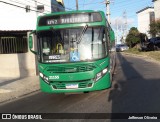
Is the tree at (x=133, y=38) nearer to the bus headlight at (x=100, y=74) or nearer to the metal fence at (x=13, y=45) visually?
the metal fence at (x=13, y=45)

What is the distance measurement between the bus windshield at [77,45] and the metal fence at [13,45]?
32.0 feet

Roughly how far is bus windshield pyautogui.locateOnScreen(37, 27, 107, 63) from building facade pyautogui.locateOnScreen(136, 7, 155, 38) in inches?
2356

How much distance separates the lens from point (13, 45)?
19.2 metres

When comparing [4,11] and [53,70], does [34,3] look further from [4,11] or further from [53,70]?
[53,70]

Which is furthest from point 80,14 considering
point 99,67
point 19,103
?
point 19,103

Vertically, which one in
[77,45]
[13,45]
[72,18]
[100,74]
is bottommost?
[100,74]

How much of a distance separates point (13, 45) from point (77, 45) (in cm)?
1044

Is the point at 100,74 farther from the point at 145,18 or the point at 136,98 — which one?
the point at 145,18

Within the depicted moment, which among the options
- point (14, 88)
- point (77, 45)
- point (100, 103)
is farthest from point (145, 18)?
point (100, 103)

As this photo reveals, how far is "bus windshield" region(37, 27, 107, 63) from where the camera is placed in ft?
31.3

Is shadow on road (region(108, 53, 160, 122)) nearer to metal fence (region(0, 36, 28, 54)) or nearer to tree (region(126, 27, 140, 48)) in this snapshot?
metal fence (region(0, 36, 28, 54))

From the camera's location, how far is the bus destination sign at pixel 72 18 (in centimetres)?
974

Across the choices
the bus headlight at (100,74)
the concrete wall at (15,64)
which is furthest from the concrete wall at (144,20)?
the bus headlight at (100,74)

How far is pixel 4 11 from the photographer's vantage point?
30.5 metres
